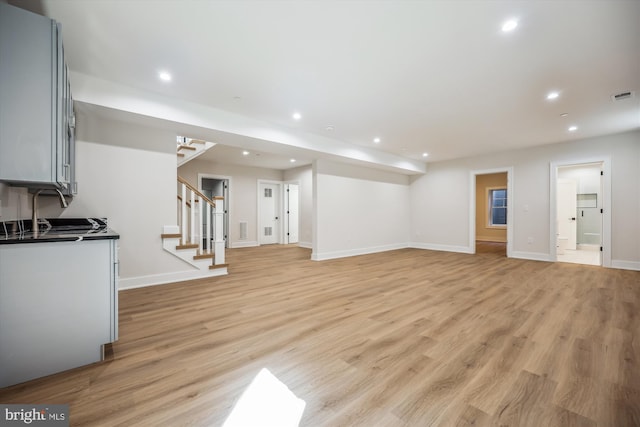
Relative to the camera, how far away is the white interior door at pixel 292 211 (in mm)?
9039

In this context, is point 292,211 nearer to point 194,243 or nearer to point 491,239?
point 194,243

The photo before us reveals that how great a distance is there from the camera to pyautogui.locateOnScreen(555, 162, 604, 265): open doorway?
23.2 ft

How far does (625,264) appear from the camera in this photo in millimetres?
4973

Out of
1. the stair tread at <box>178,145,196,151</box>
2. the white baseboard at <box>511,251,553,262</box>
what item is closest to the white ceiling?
the stair tread at <box>178,145,196,151</box>

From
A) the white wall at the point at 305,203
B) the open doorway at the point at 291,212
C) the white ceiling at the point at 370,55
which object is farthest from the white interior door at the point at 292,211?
the white ceiling at the point at 370,55

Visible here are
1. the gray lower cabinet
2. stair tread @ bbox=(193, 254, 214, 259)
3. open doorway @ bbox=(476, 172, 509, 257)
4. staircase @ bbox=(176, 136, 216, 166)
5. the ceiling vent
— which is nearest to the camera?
the gray lower cabinet

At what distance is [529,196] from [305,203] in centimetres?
582

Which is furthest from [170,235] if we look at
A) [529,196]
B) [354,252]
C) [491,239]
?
[491,239]

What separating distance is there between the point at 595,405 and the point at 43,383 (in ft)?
10.6

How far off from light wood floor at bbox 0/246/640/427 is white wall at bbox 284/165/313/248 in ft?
14.7

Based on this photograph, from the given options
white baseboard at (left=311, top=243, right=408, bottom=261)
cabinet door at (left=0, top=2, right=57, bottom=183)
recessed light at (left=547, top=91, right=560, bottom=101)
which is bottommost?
white baseboard at (left=311, top=243, right=408, bottom=261)

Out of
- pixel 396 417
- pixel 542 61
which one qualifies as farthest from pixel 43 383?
pixel 542 61

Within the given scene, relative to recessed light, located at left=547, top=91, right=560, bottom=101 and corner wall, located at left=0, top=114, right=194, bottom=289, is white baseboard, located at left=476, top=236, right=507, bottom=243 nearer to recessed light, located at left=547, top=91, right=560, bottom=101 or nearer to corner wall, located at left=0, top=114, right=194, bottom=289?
recessed light, located at left=547, top=91, right=560, bottom=101

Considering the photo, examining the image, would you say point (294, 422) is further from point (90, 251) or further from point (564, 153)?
point (564, 153)
